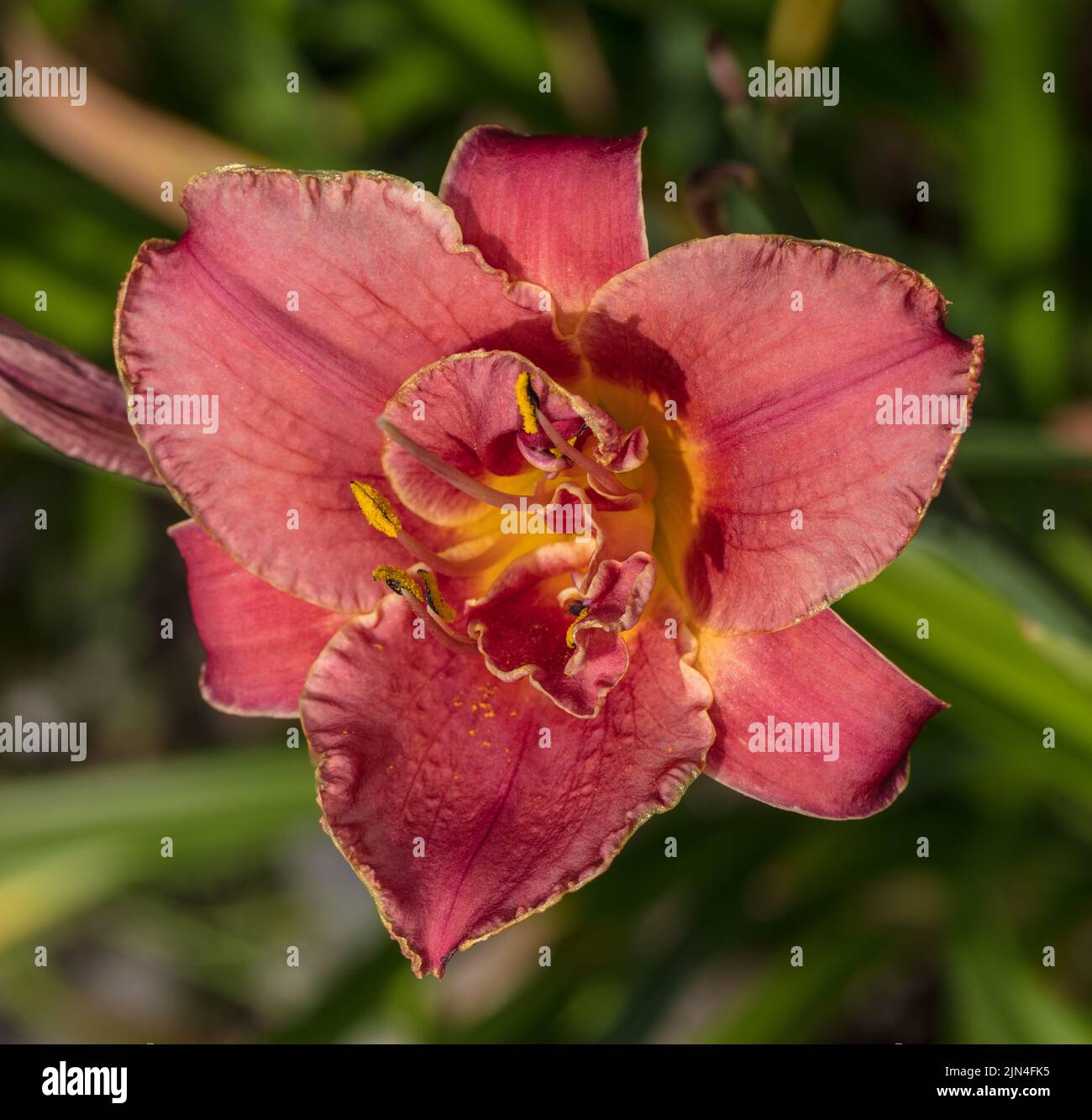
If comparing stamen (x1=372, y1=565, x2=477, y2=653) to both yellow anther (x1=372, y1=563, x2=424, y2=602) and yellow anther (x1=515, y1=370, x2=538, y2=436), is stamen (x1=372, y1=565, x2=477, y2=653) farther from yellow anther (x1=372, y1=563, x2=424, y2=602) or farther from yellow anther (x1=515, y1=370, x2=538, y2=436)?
yellow anther (x1=515, y1=370, x2=538, y2=436)

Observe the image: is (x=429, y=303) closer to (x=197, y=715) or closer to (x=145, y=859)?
(x=145, y=859)

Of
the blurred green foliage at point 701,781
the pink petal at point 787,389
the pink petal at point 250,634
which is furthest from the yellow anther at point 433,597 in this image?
the blurred green foliage at point 701,781

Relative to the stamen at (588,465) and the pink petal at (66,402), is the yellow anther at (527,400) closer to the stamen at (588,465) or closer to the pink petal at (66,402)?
the stamen at (588,465)

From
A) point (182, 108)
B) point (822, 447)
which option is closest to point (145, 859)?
point (822, 447)

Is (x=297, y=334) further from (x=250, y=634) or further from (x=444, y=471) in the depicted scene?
(x=250, y=634)

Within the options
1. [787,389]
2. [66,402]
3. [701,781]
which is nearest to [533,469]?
[787,389]

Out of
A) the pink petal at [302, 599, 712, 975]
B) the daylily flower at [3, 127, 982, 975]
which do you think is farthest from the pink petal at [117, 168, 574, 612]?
the pink petal at [302, 599, 712, 975]
